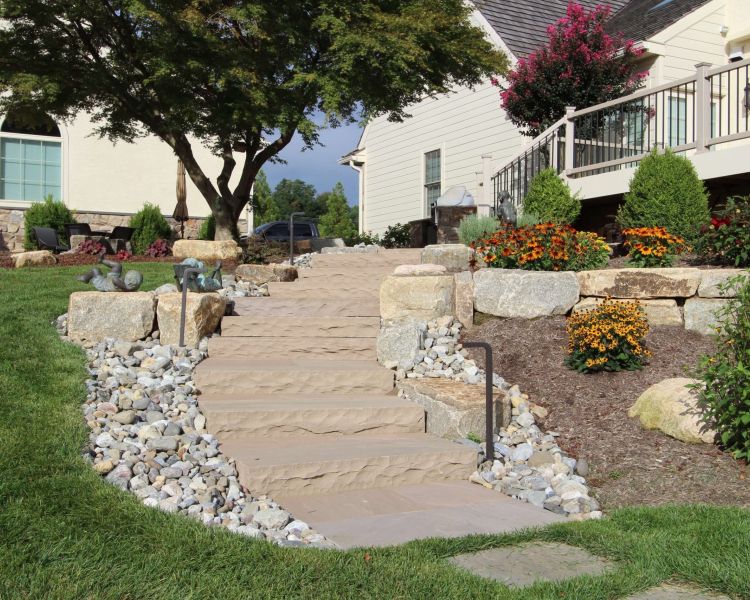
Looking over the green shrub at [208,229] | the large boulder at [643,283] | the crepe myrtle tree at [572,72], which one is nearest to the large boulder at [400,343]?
the large boulder at [643,283]

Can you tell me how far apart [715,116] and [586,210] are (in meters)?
4.66

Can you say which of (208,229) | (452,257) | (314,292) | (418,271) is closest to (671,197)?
(452,257)

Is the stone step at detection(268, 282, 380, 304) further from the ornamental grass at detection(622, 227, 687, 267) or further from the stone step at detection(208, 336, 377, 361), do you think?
the ornamental grass at detection(622, 227, 687, 267)

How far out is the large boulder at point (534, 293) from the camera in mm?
6613

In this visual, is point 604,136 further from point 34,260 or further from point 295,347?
point 34,260

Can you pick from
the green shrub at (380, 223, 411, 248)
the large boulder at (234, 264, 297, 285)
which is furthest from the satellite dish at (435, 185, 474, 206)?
the large boulder at (234, 264, 297, 285)

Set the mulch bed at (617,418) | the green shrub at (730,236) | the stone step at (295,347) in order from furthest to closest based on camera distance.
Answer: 1. the green shrub at (730,236)
2. the stone step at (295,347)
3. the mulch bed at (617,418)

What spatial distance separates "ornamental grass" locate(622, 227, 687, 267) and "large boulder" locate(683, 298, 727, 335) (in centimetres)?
71

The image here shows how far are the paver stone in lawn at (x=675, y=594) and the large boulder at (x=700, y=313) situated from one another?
12.3ft

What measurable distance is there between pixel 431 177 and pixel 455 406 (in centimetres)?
1277

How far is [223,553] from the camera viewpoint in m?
2.93

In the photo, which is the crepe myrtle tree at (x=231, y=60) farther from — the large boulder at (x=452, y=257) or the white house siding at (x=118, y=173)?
the white house siding at (x=118, y=173)

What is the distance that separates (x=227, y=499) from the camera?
3.82m

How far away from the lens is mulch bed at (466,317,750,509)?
166 inches
